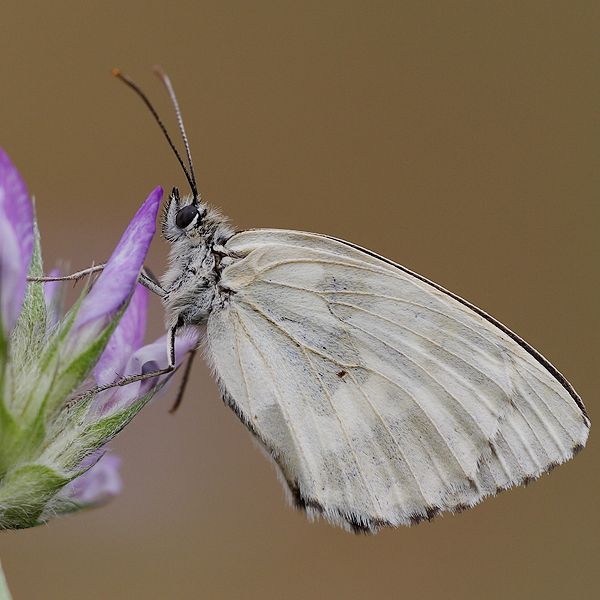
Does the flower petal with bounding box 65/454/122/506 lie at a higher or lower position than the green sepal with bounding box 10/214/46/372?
lower

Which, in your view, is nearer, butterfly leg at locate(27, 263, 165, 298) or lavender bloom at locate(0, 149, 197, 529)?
lavender bloom at locate(0, 149, 197, 529)

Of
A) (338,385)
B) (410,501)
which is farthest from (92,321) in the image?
(410,501)

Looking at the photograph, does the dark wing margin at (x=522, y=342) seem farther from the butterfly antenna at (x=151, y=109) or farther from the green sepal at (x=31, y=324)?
the green sepal at (x=31, y=324)

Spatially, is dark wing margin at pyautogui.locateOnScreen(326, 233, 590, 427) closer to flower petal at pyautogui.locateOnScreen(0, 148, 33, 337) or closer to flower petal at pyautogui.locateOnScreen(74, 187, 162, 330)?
flower petal at pyautogui.locateOnScreen(74, 187, 162, 330)

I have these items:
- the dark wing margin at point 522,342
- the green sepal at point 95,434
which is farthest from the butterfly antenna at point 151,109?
the green sepal at point 95,434

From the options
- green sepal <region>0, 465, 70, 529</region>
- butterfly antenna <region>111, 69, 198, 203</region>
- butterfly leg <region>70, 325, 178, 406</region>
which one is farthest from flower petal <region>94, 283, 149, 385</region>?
butterfly antenna <region>111, 69, 198, 203</region>

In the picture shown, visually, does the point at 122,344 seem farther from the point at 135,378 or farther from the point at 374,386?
the point at 374,386
